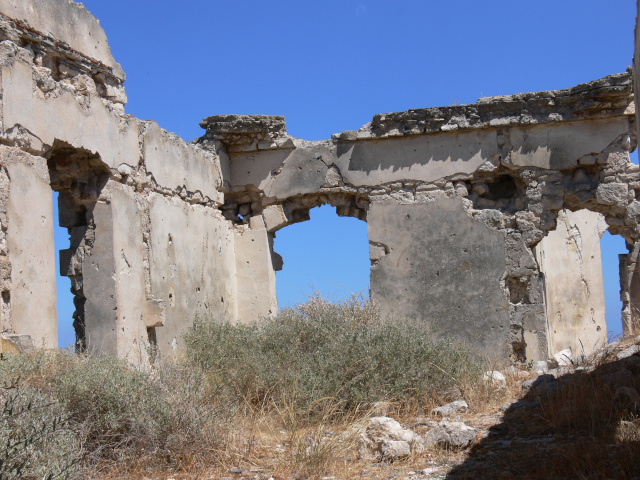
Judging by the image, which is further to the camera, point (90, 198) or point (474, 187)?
point (474, 187)

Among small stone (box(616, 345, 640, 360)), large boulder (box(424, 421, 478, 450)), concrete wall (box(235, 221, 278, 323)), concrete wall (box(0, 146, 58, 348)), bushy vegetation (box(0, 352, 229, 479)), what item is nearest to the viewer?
bushy vegetation (box(0, 352, 229, 479))

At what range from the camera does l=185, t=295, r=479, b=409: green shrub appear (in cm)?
627

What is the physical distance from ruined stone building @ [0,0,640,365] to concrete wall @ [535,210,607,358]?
92 centimetres

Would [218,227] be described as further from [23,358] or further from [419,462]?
[419,462]

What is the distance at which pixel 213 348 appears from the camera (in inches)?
301

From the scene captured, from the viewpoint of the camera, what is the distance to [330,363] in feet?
21.2

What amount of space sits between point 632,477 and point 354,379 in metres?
2.77

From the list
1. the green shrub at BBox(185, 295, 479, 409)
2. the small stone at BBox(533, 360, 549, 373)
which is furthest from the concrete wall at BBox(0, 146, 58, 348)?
the small stone at BBox(533, 360, 549, 373)

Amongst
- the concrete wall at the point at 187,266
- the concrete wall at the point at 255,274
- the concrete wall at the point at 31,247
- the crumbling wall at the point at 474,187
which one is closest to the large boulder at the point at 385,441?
the concrete wall at the point at 31,247

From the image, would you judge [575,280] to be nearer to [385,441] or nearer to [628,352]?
[628,352]

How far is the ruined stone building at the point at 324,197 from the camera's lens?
7.22m

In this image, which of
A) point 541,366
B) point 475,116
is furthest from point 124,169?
point 541,366

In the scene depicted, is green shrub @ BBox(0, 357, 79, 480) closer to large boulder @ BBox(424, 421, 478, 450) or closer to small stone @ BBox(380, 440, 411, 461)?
small stone @ BBox(380, 440, 411, 461)

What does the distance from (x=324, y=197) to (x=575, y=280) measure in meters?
5.43
